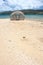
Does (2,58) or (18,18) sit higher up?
(2,58)

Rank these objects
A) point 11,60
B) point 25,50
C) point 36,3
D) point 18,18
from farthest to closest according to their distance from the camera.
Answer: point 36,3 < point 18,18 < point 25,50 < point 11,60

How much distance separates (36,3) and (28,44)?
1033 centimetres

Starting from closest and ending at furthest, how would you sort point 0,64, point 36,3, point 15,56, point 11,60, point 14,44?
point 0,64
point 11,60
point 15,56
point 14,44
point 36,3

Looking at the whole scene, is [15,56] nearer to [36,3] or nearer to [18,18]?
[18,18]

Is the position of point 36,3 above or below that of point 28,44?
below

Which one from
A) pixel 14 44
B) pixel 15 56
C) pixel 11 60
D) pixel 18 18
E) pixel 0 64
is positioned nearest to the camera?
pixel 0 64

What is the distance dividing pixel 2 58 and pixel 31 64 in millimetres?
489

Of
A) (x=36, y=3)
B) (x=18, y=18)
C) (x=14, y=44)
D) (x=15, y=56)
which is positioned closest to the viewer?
(x=15, y=56)

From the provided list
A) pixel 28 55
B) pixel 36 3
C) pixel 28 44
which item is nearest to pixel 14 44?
pixel 28 44

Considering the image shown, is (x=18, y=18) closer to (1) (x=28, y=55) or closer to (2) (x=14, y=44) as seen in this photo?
(2) (x=14, y=44)

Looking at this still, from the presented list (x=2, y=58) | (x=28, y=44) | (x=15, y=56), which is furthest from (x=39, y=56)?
(x=28, y=44)

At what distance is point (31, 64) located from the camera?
2.78 m

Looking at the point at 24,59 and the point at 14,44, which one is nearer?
the point at 24,59

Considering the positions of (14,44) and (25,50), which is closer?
(25,50)
